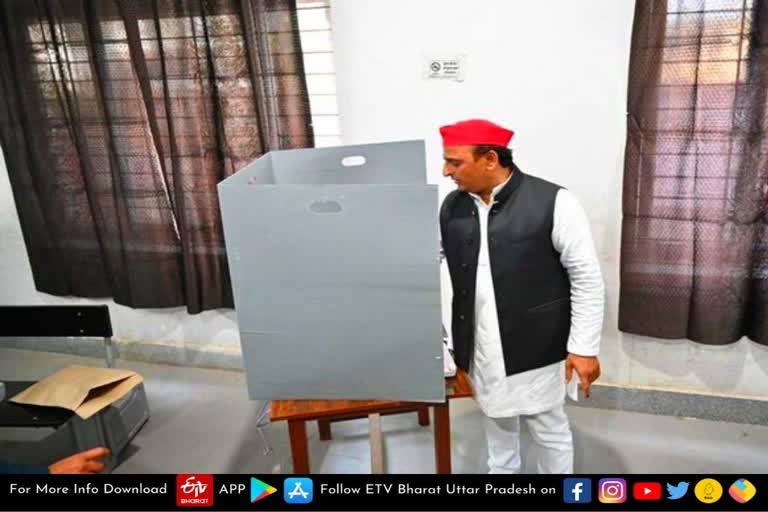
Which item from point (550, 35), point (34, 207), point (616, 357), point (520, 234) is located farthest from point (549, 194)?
point (34, 207)

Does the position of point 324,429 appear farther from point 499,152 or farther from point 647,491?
point 499,152

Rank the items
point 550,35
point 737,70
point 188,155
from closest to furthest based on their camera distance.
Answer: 1. point 737,70
2. point 550,35
3. point 188,155

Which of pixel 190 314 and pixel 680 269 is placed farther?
pixel 190 314

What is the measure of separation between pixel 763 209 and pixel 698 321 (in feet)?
1.41

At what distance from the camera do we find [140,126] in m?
2.47

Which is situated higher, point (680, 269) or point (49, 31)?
point (49, 31)

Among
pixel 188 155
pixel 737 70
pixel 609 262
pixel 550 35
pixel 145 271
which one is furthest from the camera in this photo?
pixel 145 271

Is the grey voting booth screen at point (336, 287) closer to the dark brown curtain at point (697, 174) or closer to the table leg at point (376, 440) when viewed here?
the table leg at point (376, 440)

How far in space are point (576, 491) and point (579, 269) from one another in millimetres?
544

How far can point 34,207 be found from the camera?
2.78 meters

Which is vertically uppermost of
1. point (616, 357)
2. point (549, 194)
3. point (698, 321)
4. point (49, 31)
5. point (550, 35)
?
point (49, 31)

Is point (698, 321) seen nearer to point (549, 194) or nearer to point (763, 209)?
point (763, 209)

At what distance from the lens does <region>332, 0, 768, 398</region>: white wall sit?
1992 millimetres

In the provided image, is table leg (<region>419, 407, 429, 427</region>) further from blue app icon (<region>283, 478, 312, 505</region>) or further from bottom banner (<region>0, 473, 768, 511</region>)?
blue app icon (<region>283, 478, 312, 505</region>)
